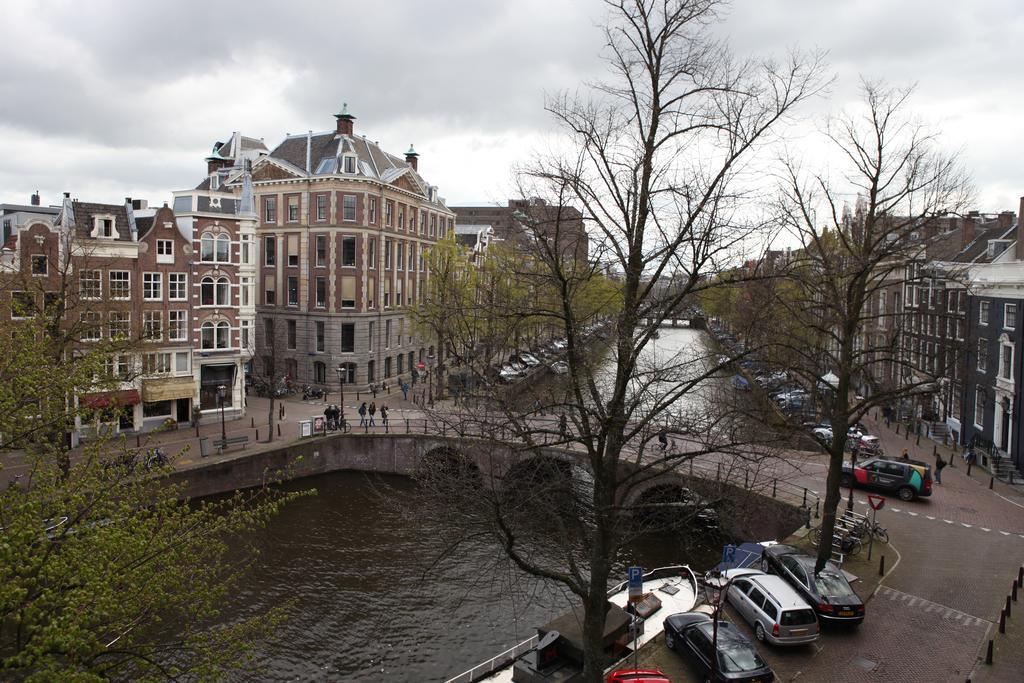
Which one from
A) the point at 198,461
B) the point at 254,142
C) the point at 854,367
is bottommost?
the point at 198,461

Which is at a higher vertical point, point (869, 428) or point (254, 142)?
point (254, 142)

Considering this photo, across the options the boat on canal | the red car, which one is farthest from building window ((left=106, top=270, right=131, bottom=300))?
the red car

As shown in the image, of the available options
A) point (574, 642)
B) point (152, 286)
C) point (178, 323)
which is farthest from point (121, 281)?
point (574, 642)

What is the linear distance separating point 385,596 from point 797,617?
45.4 feet

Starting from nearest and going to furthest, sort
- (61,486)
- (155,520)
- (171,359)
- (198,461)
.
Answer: (61,486) → (155,520) → (198,461) → (171,359)

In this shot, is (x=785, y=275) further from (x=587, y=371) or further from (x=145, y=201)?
(x=145, y=201)

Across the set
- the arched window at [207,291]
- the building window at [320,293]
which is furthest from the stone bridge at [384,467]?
the building window at [320,293]

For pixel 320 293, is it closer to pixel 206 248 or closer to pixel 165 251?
pixel 206 248

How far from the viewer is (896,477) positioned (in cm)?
2886

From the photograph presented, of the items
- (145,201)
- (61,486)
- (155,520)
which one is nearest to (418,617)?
(155,520)

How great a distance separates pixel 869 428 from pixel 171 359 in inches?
1728

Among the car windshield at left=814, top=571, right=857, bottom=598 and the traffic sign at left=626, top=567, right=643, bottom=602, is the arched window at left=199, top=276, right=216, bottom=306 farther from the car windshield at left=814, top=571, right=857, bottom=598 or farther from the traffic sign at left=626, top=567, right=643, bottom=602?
the car windshield at left=814, top=571, right=857, bottom=598

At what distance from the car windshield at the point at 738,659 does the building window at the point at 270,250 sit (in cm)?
4977

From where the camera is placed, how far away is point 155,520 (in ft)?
35.6
